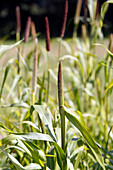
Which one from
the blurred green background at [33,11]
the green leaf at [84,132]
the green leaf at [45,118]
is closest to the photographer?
the green leaf at [84,132]

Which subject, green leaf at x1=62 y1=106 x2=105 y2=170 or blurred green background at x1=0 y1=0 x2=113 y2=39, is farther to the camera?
blurred green background at x1=0 y1=0 x2=113 y2=39

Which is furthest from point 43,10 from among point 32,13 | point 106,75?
point 106,75

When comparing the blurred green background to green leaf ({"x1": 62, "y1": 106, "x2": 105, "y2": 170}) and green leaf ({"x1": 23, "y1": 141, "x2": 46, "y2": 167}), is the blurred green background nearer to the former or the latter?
green leaf ({"x1": 23, "y1": 141, "x2": 46, "y2": 167})

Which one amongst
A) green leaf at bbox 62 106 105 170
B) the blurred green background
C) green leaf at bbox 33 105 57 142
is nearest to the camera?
green leaf at bbox 62 106 105 170

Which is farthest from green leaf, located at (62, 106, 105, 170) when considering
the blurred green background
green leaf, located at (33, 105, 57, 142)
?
the blurred green background

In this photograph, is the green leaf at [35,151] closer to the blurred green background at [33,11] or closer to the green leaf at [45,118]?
the green leaf at [45,118]

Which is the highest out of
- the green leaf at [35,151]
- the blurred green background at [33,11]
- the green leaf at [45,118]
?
the blurred green background at [33,11]

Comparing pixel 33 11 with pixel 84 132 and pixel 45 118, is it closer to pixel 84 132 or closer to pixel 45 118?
pixel 45 118

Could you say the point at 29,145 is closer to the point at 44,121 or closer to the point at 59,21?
the point at 44,121

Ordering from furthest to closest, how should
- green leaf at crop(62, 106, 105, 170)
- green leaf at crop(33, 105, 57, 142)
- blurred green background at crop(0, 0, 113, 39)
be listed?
blurred green background at crop(0, 0, 113, 39) < green leaf at crop(33, 105, 57, 142) < green leaf at crop(62, 106, 105, 170)

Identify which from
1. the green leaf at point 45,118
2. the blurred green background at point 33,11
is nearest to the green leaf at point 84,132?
the green leaf at point 45,118

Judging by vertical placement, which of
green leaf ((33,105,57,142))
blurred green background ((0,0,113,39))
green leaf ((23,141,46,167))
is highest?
blurred green background ((0,0,113,39))

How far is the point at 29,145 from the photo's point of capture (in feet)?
3.43

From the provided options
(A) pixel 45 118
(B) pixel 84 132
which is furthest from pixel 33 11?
(B) pixel 84 132
